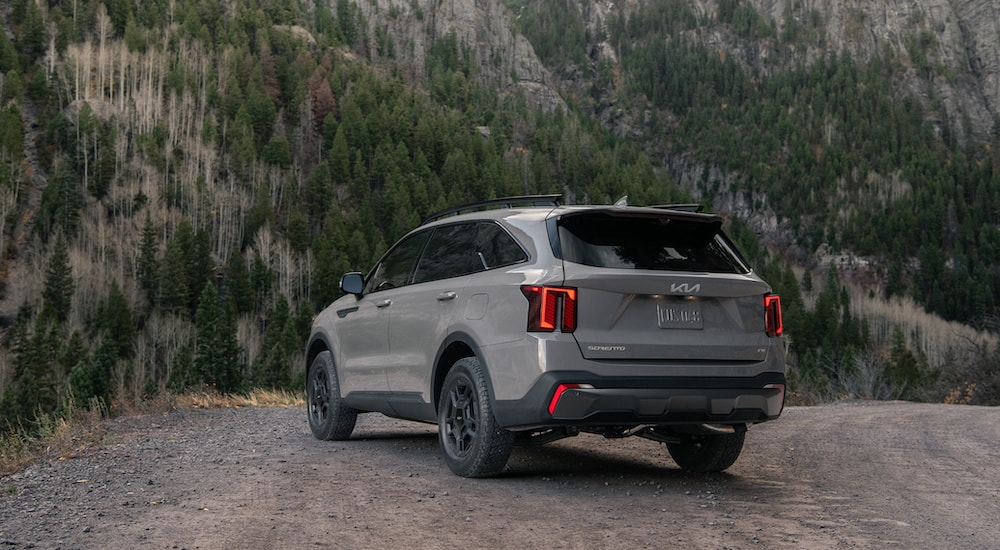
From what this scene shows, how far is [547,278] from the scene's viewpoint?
17.4 ft

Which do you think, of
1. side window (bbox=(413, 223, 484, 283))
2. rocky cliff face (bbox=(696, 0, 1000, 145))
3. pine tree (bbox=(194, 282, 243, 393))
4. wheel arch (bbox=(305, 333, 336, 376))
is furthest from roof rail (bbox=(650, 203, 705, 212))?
rocky cliff face (bbox=(696, 0, 1000, 145))

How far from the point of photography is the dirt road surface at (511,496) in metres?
4.33

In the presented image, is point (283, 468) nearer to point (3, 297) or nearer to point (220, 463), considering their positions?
point (220, 463)

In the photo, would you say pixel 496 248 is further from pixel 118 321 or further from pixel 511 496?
pixel 118 321

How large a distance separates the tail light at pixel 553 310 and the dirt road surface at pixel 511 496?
108cm

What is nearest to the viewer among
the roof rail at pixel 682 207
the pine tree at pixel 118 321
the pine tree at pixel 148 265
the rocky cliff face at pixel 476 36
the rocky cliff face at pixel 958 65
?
the roof rail at pixel 682 207

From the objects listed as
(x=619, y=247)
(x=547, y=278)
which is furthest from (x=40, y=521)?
(x=619, y=247)

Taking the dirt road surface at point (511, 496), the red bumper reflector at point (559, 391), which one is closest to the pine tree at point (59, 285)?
the dirt road surface at point (511, 496)

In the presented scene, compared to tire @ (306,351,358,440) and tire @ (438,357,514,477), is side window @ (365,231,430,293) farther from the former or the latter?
tire @ (438,357,514,477)

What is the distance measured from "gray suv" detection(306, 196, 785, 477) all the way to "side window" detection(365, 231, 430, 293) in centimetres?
61

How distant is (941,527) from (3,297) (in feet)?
283

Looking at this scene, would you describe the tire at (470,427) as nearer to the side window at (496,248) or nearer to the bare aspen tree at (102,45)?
the side window at (496,248)

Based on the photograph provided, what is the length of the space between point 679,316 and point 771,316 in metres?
0.82

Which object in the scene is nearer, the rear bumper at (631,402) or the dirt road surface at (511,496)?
the dirt road surface at (511,496)
